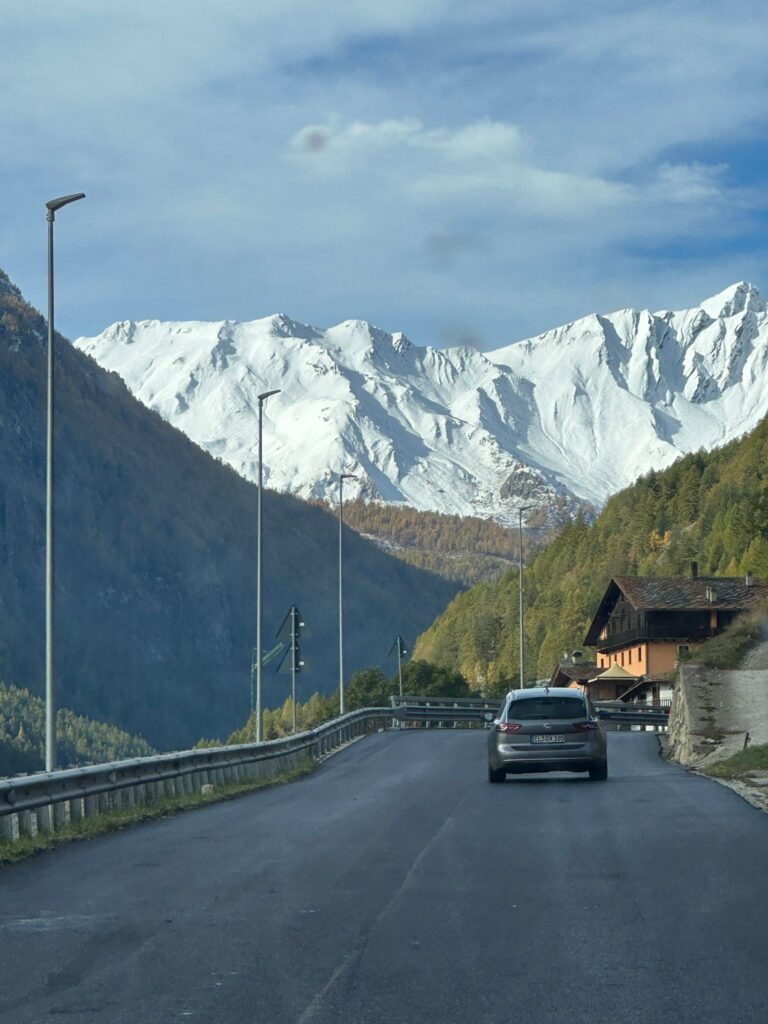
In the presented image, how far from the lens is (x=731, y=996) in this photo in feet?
27.2

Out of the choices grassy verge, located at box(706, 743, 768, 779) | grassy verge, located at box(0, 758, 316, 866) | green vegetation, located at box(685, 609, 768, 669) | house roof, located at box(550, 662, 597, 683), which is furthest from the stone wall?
house roof, located at box(550, 662, 597, 683)

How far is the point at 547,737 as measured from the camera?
27.6m

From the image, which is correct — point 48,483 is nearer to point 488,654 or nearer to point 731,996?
point 731,996

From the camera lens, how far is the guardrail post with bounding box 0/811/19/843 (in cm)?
1734

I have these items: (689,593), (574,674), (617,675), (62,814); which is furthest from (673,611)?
(62,814)

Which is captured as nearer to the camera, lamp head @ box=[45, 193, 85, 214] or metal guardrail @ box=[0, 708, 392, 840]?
metal guardrail @ box=[0, 708, 392, 840]

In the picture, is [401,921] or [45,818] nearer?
[401,921]

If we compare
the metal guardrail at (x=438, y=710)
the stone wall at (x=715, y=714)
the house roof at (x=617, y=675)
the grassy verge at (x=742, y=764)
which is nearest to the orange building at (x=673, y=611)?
the house roof at (x=617, y=675)

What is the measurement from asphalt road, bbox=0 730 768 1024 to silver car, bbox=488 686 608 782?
7.14 m

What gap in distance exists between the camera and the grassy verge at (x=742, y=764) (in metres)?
29.2

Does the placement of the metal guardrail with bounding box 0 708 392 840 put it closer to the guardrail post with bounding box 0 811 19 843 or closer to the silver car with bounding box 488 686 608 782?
the guardrail post with bounding box 0 811 19 843

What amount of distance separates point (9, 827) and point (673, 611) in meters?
79.6

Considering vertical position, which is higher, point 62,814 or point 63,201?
point 63,201

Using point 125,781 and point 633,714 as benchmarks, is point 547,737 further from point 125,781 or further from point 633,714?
point 633,714
